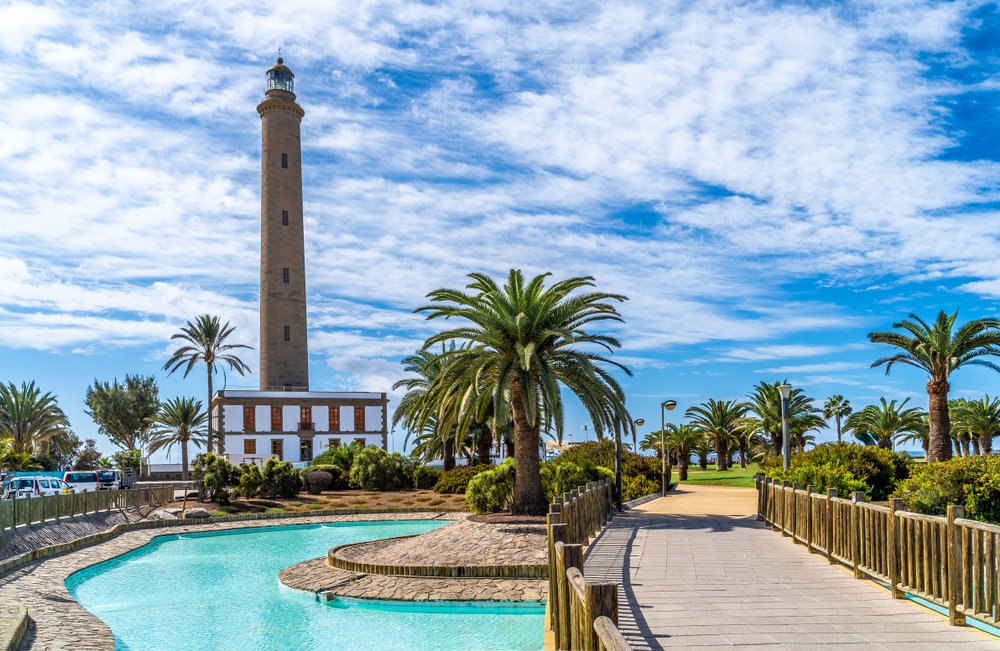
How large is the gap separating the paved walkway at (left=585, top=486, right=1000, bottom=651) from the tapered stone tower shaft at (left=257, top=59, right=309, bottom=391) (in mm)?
47043

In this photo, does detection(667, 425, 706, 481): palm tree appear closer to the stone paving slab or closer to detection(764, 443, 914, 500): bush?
detection(764, 443, 914, 500): bush

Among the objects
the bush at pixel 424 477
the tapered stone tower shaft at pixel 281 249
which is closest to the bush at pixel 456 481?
the bush at pixel 424 477

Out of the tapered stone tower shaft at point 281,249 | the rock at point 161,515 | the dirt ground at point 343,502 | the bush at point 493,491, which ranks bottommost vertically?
the dirt ground at point 343,502

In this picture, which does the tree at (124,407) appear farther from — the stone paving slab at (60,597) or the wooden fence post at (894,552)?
the wooden fence post at (894,552)

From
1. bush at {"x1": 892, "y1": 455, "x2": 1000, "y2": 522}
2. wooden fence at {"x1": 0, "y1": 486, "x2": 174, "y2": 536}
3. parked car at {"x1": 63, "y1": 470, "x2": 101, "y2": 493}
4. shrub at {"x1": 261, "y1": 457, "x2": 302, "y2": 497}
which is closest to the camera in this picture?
bush at {"x1": 892, "y1": 455, "x2": 1000, "y2": 522}

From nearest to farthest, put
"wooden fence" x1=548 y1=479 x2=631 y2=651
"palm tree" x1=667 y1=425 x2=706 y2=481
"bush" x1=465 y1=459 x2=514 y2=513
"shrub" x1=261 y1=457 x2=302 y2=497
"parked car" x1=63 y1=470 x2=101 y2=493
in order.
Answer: "wooden fence" x1=548 y1=479 x2=631 y2=651
"bush" x1=465 y1=459 x2=514 y2=513
"parked car" x1=63 y1=470 x2=101 y2=493
"shrub" x1=261 y1=457 x2=302 y2=497
"palm tree" x1=667 y1=425 x2=706 y2=481

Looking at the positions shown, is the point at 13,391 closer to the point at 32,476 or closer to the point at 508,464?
the point at 32,476

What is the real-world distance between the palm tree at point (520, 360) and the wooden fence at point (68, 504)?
478 inches

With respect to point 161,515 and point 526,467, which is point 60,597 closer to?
point 526,467

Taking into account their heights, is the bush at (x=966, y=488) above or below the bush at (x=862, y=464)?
above

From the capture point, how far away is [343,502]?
3525 cm

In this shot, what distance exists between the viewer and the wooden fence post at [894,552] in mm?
9031

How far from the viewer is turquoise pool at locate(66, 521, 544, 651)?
42.8ft

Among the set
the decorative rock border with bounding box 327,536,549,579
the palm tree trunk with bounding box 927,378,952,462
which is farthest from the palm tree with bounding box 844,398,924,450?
the decorative rock border with bounding box 327,536,549,579
